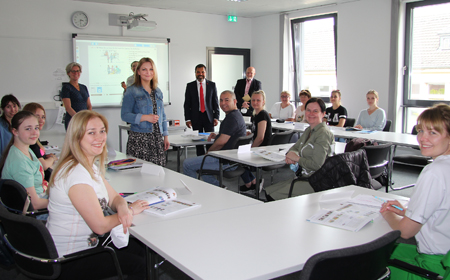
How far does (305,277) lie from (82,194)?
107 cm

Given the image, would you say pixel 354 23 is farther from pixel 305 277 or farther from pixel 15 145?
pixel 305 277

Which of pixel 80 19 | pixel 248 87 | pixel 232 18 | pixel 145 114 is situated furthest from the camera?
pixel 232 18

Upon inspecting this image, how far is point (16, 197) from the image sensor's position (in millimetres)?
2254

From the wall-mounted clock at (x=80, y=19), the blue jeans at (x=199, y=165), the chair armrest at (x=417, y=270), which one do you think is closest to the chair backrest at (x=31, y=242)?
the chair armrest at (x=417, y=270)

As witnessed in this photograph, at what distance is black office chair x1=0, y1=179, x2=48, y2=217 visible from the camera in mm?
2219

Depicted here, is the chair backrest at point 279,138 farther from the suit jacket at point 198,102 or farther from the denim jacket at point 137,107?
the suit jacket at point 198,102

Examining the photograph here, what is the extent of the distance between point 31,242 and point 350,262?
4.31 ft

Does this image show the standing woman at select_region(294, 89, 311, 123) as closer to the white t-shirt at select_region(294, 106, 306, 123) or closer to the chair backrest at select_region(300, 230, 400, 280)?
the white t-shirt at select_region(294, 106, 306, 123)

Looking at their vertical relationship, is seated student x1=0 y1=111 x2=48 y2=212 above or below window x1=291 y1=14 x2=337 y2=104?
below

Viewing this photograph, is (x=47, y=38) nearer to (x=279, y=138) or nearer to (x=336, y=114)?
(x=279, y=138)

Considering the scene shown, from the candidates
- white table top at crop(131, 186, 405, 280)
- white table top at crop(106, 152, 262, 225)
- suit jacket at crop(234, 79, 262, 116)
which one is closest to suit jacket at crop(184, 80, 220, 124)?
suit jacket at crop(234, 79, 262, 116)

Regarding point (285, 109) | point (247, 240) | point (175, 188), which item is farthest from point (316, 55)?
point (247, 240)

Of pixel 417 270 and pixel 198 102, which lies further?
pixel 198 102

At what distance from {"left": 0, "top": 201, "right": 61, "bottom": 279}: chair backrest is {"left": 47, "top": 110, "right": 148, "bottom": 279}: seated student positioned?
112mm
